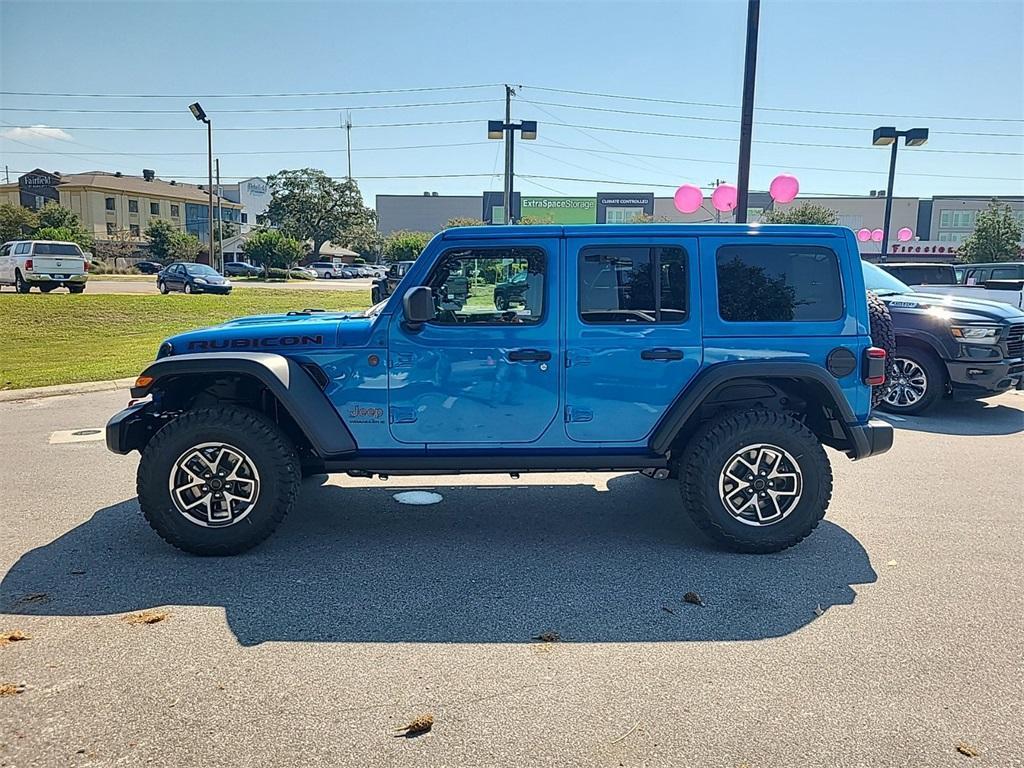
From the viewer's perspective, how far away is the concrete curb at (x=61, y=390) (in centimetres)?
945

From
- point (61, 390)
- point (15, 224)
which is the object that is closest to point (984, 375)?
point (61, 390)

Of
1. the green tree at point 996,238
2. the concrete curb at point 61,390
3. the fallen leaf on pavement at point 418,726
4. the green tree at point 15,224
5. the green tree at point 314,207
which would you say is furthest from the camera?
the green tree at point 314,207

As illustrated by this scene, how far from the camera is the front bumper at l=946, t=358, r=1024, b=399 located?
845 centimetres

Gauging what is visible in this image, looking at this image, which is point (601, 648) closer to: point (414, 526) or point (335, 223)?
point (414, 526)

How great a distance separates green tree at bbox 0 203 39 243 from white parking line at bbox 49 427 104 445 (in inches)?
2468

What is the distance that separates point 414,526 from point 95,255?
68957 mm

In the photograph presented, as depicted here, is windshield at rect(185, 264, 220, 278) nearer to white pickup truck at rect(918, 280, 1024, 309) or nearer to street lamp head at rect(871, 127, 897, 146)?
street lamp head at rect(871, 127, 897, 146)

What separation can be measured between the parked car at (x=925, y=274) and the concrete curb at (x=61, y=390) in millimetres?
12701

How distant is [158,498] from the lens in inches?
169

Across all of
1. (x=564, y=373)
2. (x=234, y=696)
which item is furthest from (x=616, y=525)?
(x=234, y=696)

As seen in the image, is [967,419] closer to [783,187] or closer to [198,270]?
[783,187]

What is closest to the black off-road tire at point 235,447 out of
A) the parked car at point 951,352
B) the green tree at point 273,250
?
the parked car at point 951,352

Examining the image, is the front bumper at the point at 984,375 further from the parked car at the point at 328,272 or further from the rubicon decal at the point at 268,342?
the parked car at the point at 328,272

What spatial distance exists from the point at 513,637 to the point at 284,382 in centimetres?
191
